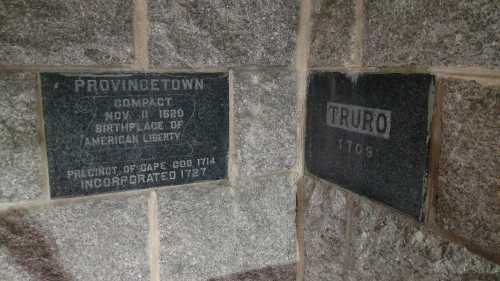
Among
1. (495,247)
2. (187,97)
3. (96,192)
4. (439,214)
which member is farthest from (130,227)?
(495,247)

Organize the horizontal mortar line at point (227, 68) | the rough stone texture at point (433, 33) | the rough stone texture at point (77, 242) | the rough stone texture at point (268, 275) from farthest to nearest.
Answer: the rough stone texture at point (268, 275) < the horizontal mortar line at point (227, 68) < the rough stone texture at point (77, 242) < the rough stone texture at point (433, 33)

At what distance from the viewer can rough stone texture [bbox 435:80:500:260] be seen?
3.32ft

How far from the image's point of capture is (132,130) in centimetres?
150

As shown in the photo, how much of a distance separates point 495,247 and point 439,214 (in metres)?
0.18

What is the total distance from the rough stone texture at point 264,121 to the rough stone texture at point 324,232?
0.64 feet

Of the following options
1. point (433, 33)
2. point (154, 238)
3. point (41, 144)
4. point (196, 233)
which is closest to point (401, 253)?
point (433, 33)

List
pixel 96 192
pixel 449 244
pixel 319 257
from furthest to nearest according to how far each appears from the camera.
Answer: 1. pixel 319 257
2. pixel 96 192
3. pixel 449 244

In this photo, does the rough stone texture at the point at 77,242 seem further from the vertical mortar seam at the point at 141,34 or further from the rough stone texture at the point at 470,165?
the rough stone texture at the point at 470,165

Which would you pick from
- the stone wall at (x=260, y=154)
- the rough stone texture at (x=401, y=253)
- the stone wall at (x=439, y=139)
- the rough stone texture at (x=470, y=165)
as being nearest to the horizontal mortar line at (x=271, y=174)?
the stone wall at (x=260, y=154)

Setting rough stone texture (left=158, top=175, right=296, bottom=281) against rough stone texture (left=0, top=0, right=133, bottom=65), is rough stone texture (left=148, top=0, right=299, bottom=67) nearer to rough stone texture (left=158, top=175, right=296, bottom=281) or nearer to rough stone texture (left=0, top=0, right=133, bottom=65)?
rough stone texture (left=0, top=0, right=133, bottom=65)

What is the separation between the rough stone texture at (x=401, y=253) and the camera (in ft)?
3.61

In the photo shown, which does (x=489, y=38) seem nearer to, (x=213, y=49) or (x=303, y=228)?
(x=213, y=49)

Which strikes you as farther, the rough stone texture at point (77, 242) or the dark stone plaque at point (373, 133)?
the rough stone texture at point (77, 242)

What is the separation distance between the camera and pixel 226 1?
5.08ft
